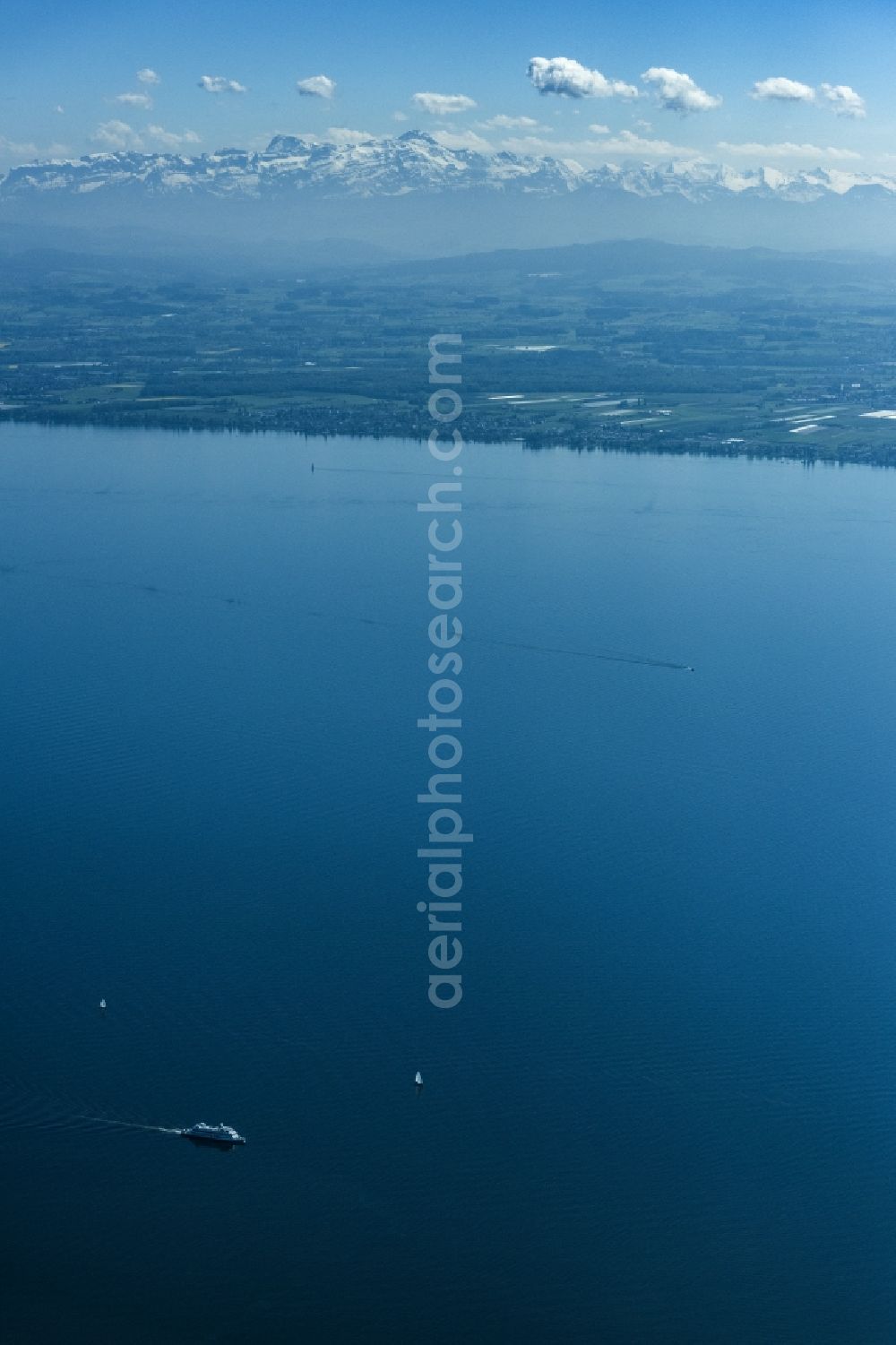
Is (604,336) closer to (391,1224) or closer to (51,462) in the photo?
(51,462)

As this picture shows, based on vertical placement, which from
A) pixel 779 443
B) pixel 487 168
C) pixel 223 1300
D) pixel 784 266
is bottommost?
pixel 223 1300

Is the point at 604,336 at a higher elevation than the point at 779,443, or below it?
higher

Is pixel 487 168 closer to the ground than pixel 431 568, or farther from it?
farther from it

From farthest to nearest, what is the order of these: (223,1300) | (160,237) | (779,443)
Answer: (160,237), (779,443), (223,1300)

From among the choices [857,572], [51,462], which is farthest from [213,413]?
[857,572]

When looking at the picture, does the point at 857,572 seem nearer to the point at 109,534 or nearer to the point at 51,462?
the point at 109,534

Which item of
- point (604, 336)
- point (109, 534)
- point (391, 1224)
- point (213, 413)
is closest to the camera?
point (391, 1224)

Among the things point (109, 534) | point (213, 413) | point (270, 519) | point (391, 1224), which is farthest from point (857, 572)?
point (213, 413)

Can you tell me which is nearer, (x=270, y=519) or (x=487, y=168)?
(x=270, y=519)

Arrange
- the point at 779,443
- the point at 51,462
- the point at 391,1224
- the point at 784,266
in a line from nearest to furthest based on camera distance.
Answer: the point at 391,1224, the point at 51,462, the point at 779,443, the point at 784,266
